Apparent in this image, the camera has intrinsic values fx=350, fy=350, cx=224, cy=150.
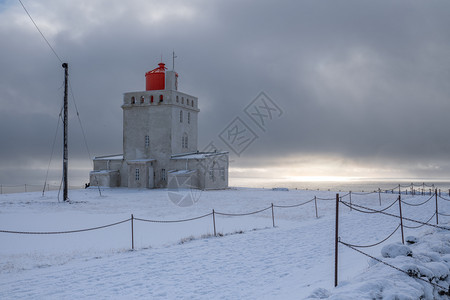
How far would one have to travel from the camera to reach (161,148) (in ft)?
125

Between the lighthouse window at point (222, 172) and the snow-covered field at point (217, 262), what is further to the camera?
the lighthouse window at point (222, 172)

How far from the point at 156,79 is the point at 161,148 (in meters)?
8.00

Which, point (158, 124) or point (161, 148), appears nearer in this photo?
point (161, 148)

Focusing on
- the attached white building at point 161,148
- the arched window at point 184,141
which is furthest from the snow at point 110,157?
the arched window at point 184,141

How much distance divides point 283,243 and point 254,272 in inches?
124

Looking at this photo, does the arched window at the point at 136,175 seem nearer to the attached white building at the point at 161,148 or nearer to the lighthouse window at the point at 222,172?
the attached white building at the point at 161,148

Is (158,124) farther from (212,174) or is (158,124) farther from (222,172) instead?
(222,172)

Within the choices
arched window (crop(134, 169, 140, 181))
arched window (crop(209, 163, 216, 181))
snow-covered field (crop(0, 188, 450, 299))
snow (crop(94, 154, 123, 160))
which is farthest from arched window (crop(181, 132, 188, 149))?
snow-covered field (crop(0, 188, 450, 299))

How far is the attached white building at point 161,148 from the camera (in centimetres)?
3569

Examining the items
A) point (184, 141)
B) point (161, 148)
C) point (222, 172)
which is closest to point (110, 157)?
point (161, 148)

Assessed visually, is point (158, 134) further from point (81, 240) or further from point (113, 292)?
point (113, 292)

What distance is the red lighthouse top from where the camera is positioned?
39469 mm

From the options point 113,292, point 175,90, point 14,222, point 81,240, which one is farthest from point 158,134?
point 113,292

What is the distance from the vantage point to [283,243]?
1063cm
